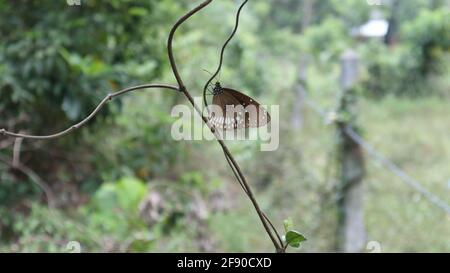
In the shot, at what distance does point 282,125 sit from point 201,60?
0.59 meters

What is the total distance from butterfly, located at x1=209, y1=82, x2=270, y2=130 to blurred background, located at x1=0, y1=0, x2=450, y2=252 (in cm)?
12

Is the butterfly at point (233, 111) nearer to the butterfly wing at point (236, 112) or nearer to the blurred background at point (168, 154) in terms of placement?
the butterfly wing at point (236, 112)

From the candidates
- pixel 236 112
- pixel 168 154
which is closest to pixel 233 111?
pixel 236 112

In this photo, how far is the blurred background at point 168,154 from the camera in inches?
58.0

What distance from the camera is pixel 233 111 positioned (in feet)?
1.18

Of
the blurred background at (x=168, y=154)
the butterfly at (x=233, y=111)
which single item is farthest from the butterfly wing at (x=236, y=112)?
the blurred background at (x=168, y=154)

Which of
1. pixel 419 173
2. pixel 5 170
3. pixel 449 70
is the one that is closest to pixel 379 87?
pixel 419 173

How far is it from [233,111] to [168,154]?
72.1 inches

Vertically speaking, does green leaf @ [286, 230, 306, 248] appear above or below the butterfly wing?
below

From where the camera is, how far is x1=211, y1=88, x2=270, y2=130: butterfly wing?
35 centimetres

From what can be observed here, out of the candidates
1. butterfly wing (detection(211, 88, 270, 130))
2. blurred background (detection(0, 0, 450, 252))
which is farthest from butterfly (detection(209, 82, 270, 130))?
blurred background (detection(0, 0, 450, 252))

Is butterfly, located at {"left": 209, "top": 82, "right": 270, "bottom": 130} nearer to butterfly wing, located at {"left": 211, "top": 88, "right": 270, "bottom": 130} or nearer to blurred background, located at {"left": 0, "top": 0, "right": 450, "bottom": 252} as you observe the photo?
butterfly wing, located at {"left": 211, "top": 88, "right": 270, "bottom": 130}

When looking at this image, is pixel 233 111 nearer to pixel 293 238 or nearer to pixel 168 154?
pixel 293 238

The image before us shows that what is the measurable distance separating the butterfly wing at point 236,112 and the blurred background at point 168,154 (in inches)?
4.8
